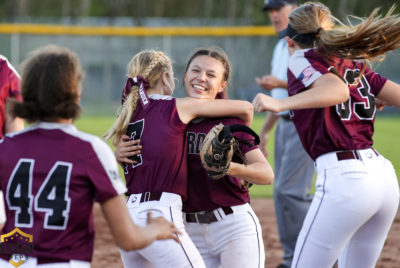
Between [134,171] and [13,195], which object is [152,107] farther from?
[13,195]

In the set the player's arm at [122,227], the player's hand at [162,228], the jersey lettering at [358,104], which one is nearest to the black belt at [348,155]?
the jersey lettering at [358,104]

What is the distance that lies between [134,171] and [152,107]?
311 mm

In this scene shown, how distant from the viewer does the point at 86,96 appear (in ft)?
56.5

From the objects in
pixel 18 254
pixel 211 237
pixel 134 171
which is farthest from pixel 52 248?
pixel 211 237

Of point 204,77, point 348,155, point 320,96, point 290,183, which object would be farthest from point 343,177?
point 290,183

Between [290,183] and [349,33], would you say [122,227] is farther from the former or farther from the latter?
[290,183]

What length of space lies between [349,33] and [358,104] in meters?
0.35

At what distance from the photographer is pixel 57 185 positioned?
2.04 metres

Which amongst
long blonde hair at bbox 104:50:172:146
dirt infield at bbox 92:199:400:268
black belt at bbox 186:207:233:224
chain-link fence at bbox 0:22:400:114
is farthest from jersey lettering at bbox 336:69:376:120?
chain-link fence at bbox 0:22:400:114

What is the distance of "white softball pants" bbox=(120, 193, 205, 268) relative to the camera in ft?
8.66

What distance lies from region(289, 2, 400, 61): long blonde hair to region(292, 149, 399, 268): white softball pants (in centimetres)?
50

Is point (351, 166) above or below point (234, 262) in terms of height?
above

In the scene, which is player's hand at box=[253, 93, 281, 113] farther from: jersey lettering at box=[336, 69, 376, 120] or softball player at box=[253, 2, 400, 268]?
jersey lettering at box=[336, 69, 376, 120]

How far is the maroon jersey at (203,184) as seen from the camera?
2.98 m
